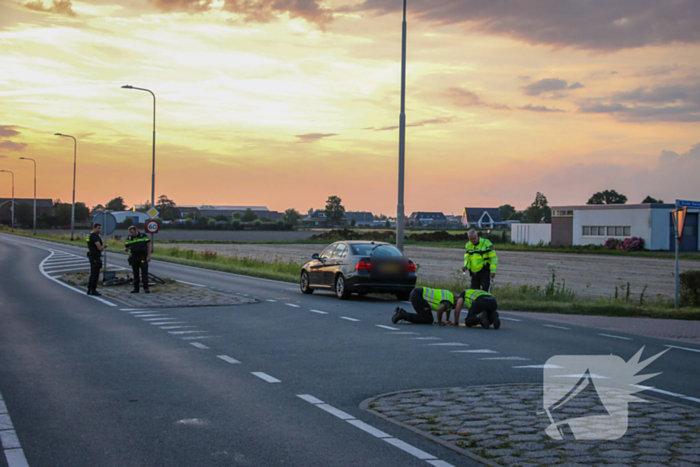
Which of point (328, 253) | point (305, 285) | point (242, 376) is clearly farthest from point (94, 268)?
point (242, 376)

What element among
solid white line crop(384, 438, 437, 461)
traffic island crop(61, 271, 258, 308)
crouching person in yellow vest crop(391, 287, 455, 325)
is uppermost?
crouching person in yellow vest crop(391, 287, 455, 325)

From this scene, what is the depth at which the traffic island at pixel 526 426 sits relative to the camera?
15.8 feet

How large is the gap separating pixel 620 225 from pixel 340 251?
48.2m

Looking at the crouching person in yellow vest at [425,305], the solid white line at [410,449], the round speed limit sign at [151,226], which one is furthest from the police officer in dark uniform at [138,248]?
the round speed limit sign at [151,226]

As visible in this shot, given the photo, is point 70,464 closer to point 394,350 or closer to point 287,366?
point 287,366

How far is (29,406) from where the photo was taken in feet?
20.6

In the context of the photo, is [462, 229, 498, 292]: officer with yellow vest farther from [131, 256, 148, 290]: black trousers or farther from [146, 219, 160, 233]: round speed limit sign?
[146, 219, 160, 233]: round speed limit sign

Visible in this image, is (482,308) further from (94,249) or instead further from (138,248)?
(94,249)

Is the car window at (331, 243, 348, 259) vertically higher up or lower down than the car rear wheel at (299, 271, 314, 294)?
higher up

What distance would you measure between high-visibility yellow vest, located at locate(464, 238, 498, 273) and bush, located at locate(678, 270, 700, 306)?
6.12m

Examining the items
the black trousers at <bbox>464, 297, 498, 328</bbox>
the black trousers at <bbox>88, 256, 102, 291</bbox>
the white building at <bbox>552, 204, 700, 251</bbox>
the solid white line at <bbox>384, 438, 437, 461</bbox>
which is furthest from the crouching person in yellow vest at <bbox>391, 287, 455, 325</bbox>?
the white building at <bbox>552, 204, 700, 251</bbox>

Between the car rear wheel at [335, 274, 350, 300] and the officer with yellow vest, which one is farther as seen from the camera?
the car rear wheel at [335, 274, 350, 300]

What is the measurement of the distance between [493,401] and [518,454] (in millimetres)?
1605

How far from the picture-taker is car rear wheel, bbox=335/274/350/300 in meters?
17.5
